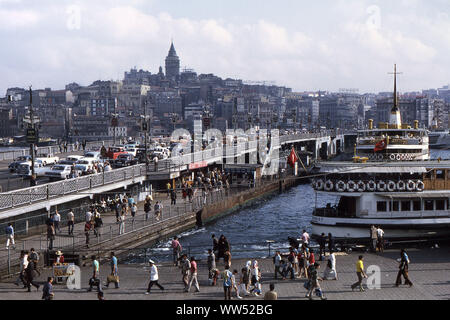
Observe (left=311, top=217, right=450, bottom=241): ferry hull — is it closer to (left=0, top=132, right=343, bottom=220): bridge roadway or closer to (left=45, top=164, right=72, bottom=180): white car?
(left=0, top=132, right=343, bottom=220): bridge roadway

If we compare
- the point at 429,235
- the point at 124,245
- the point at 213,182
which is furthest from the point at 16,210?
the point at 213,182

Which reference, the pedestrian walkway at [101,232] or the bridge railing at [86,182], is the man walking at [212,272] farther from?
the bridge railing at [86,182]

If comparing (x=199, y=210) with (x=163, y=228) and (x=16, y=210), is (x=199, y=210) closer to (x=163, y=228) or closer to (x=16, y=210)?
(x=163, y=228)

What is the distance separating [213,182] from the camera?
174 feet

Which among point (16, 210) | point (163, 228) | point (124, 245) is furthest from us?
point (163, 228)

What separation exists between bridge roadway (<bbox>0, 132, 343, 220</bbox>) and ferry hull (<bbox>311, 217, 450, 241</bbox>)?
1280 centimetres

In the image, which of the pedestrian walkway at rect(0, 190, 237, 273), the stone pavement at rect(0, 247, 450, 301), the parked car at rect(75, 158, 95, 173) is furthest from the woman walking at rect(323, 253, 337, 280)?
the parked car at rect(75, 158, 95, 173)

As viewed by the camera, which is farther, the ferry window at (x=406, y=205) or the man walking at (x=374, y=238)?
the ferry window at (x=406, y=205)

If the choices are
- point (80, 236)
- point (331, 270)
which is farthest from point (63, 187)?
point (331, 270)

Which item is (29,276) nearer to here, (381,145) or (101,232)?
(101,232)

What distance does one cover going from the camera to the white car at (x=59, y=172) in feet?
146

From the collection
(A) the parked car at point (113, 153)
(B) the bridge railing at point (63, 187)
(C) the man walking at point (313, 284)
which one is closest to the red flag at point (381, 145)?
(B) the bridge railing at point (63, 187)

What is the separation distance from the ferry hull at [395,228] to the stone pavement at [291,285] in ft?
16.1
